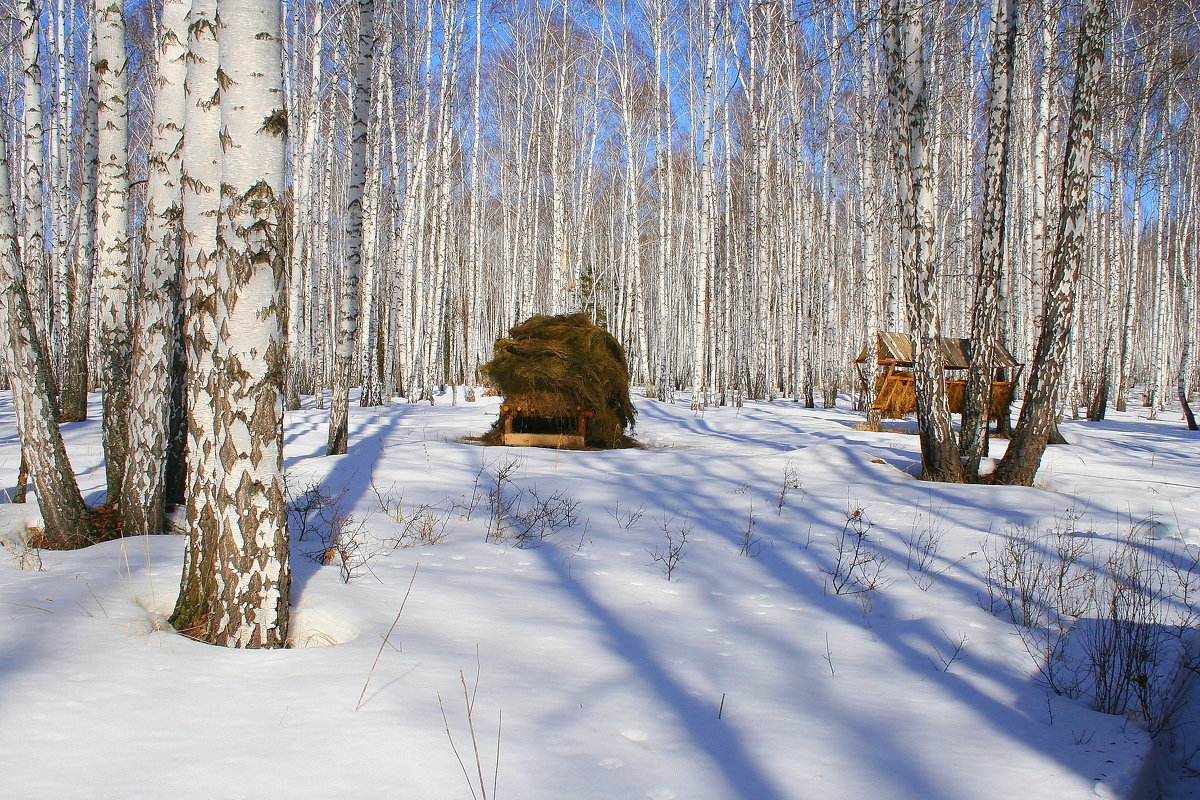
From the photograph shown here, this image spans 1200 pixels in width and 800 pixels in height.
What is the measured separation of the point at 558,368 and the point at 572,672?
5.68 m

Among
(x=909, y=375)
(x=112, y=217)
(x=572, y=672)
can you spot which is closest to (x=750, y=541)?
(x=572, y=672)

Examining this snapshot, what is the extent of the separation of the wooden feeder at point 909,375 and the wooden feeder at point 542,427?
4.90 m

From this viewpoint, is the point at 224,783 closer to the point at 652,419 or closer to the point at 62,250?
the point at 652,419

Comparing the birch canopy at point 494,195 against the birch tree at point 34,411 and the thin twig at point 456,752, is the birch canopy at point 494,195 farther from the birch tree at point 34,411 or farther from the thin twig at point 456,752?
the thin twig at point 456,752

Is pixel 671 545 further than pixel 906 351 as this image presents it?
No

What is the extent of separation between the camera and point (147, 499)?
13.3 ft

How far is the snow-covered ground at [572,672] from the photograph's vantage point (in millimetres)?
1796

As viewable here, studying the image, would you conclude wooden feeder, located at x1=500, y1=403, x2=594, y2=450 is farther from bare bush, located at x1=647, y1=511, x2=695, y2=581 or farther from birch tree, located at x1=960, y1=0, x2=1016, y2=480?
birch tree, located at x1=960, y1=0, x2=1016, y2=480


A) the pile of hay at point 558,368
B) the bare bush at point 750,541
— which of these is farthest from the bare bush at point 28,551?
the pile of hay at point 558,368

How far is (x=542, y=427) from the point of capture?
898 cm

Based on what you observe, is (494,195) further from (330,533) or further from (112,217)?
(330,533)

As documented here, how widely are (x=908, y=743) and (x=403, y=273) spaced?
14.6m

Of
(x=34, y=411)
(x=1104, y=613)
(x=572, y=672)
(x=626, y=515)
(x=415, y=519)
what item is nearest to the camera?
(x=572, y=672)

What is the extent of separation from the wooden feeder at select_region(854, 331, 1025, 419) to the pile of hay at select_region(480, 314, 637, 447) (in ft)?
15.1
